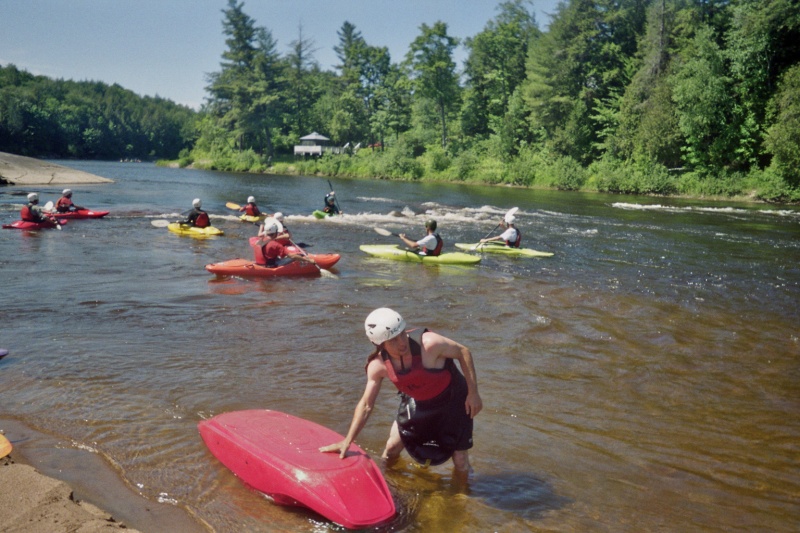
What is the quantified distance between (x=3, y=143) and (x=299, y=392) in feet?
264

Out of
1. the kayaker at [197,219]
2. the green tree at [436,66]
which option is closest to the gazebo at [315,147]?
the green tree at [436,66]

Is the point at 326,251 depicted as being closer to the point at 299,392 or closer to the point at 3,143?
the point at 299,392

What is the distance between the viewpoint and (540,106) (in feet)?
156

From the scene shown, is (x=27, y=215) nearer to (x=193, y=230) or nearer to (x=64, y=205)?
(x=64, y=205)

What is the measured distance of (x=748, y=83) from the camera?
109ft

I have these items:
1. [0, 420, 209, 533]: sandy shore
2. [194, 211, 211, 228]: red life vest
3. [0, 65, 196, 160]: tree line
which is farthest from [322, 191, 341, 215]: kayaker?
[0, 65, 196, 160]: tree line

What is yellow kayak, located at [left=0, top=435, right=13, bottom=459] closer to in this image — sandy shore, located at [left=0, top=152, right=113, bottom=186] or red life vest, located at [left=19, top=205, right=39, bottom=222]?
red life vest, located at [left=19, top=205, right=39, bottom=222]

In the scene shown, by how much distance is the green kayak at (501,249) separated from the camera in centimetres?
1441

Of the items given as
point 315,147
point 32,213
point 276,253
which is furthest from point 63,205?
point 315,147

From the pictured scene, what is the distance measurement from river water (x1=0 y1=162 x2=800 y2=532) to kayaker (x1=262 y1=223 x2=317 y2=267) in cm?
44

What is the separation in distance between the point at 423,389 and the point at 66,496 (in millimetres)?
2203

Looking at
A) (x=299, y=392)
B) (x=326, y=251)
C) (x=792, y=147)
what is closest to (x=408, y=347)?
(x=299, y=392)

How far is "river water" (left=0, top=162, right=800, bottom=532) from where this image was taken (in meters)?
4.28

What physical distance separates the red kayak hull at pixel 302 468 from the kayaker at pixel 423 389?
0.55 feet
